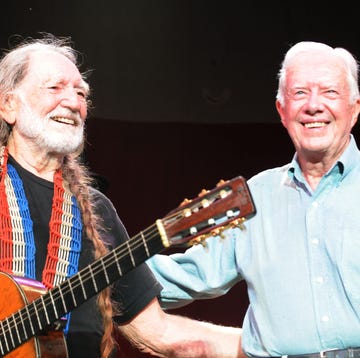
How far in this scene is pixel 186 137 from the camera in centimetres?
464

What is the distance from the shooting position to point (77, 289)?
2.64 meters

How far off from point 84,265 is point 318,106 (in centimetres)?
93

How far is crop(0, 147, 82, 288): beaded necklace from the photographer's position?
117 inches

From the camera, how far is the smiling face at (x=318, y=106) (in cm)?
288

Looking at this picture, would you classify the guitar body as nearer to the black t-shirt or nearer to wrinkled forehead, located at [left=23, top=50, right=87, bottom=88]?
the black t-shirt

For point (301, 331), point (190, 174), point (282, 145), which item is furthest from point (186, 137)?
point (301, 331)

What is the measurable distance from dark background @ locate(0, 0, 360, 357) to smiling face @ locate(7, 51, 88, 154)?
133 centimetres

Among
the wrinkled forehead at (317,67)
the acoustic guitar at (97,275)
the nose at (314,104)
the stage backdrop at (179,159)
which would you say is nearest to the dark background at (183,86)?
the stage backdrop at (179,159)

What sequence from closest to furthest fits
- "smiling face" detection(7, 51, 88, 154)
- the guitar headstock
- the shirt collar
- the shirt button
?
the guitar headstock < the shirt button < the shirt collar < "smiling face" detection(7, 51, 88, 154)

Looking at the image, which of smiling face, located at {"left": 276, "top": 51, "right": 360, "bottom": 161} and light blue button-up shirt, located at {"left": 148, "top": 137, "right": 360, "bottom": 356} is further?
smiling face, located at {"left": 276, "top": 51, "right": 360, "bottom": 161}

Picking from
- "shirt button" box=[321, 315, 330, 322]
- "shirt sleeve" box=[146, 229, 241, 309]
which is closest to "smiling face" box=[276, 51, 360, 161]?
"shirt sleeve" box=[146, 229, 241, 309]

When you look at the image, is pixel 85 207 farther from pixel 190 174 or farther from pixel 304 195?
pixel 190 174

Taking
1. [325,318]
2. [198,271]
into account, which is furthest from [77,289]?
[325,318]

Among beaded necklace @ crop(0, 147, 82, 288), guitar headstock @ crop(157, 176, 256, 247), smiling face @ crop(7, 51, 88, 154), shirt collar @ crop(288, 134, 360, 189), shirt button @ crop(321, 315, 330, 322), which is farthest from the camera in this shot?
smiling face @ crop(7, 51, 88, 154)
